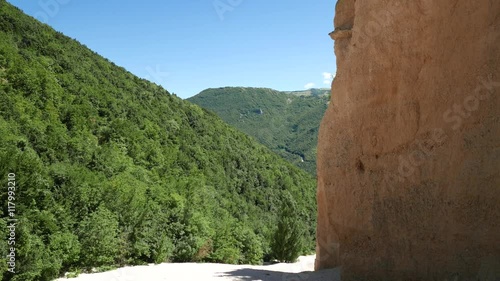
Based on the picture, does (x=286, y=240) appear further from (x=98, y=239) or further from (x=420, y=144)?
(x=420, y=144)

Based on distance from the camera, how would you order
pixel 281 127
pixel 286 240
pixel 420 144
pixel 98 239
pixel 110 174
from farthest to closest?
pixel 281 127
pixel 286 240
pixel 110 174
pixel 98 239
pixel 420 144

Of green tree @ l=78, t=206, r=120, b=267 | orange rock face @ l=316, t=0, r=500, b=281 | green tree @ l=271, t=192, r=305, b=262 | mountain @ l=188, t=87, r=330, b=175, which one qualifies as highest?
mountain @ l=188, t=87, r=330, b=175

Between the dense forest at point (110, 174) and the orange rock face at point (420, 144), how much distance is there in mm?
9567

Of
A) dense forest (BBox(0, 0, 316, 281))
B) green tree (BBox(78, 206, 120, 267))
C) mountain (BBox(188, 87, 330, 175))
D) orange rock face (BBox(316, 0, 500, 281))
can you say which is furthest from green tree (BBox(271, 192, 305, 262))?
mountain (BBox(188, 87, 330, 175))

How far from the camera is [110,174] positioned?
2645cm

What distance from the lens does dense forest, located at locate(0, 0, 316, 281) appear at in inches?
587

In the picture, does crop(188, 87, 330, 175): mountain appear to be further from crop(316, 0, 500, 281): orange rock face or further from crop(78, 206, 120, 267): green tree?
crop(316, 0, 500, 281): orange rock face

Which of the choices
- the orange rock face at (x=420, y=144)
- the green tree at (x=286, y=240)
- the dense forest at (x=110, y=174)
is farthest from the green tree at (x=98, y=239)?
the green tree at (x=286, y=240)

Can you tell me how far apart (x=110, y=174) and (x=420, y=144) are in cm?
2224

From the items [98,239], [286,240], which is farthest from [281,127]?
[98,239]

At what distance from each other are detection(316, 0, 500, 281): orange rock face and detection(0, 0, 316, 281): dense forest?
9.57m

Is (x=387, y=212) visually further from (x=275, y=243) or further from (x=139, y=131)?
(x=139, y=131)

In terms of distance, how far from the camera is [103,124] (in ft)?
109

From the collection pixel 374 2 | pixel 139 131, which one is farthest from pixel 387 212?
pixel 139 131
